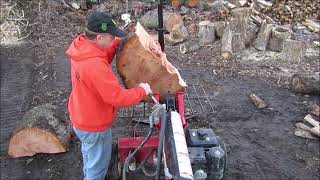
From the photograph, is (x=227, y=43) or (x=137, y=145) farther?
(x=227, y=43)

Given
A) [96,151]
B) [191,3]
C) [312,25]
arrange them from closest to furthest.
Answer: [96,151] → [312,25] → [191,3]

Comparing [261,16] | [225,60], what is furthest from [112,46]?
[261,16]

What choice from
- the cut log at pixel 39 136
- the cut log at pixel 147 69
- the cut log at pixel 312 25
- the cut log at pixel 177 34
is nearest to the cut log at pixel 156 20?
the cut log at pixel 177 34

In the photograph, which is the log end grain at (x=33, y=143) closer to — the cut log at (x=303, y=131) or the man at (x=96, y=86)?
the man at (x=96, y=86)

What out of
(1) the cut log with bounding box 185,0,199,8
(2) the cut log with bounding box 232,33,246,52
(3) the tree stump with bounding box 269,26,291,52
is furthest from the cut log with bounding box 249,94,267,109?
(1) the cut log with bounding box 185,0,199,8

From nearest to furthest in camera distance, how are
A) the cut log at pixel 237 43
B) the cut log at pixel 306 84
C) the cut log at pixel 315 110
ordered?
1. the cut log at pixel 315 110
2. the cut log at pixel 306 84
3. the cut log at pixel 237 43

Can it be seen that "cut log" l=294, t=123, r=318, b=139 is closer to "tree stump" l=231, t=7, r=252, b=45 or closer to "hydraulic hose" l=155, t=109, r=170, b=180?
"tree stump" l=231, t=7, r=252, b=45

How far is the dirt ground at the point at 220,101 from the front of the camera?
549 cm

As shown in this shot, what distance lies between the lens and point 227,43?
28.1 feet

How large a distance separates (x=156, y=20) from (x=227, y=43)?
2148mm

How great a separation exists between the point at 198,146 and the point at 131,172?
90 centimetres

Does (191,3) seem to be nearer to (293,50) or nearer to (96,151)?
(293,50)

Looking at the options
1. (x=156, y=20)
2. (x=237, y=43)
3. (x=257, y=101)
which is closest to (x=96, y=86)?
(x=257, y=101)

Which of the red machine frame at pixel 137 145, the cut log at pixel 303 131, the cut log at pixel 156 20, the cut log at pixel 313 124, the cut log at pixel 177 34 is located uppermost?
the cut log at pixel 156 20
